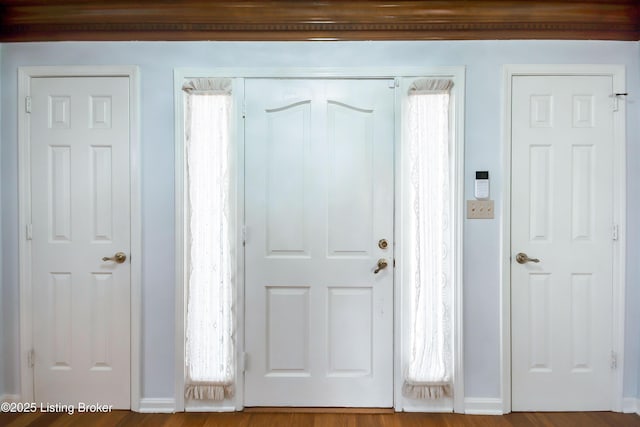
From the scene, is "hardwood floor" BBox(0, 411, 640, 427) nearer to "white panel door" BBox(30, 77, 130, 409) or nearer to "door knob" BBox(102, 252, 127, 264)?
"white panel door" BBox(30, 77, 130, 409)

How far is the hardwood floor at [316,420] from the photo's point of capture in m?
2.04

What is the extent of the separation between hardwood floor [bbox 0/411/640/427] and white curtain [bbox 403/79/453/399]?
0.16 metres

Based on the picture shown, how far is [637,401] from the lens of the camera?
213 centimetres

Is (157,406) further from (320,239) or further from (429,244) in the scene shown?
(429,244)

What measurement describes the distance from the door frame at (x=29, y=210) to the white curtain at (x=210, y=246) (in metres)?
0.31

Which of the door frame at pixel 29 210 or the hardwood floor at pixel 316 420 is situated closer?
the hardwood floor at pixel 316 420

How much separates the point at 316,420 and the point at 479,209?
1557 millimetres

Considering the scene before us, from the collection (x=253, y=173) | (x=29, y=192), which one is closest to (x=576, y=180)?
(x=253, y=173)

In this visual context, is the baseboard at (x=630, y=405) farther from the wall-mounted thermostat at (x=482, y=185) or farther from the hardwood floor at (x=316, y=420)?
the wall-mounted thermostat at (x=482, y=185)

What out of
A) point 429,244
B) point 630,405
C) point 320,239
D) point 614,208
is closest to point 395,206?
point 429,244

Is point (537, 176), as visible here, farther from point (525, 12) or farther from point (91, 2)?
point (91, 2)

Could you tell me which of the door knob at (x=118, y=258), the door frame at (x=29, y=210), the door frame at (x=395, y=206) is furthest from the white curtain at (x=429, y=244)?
the door knob at (x=118, y=258)

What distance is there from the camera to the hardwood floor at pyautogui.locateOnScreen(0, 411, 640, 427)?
80.3 inches

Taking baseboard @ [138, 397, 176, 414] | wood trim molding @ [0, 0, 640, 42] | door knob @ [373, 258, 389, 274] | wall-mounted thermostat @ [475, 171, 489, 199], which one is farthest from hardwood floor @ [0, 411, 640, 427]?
wood trim molding @ [0, 0, 640, 42]
